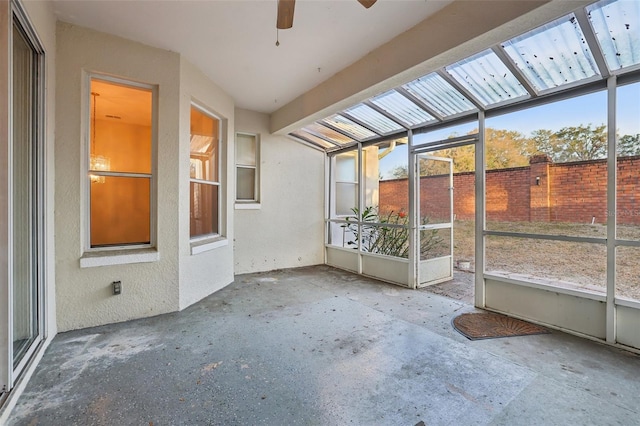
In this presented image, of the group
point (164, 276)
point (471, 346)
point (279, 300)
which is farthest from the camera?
point (279, 300)

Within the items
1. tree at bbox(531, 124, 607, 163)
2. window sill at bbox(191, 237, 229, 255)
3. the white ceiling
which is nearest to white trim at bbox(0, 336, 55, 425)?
window sill at bbox(191, 237, 229, 255)

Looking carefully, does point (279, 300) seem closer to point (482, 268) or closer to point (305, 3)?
point (482, 268)

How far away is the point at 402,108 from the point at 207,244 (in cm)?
324

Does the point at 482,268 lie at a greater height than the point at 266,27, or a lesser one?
lesser

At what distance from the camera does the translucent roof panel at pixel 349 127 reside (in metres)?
4.75

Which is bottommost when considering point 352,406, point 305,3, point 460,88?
point 352,406

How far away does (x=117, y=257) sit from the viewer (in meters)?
3.02

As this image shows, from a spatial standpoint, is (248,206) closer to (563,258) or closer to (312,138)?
(312,138)

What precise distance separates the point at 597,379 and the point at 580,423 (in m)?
0.65

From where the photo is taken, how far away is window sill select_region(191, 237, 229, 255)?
3711mm

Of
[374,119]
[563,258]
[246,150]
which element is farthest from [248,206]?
[563,258]

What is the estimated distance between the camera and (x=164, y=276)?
332cm

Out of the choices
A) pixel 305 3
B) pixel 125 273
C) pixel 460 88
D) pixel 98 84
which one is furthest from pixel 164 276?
pixel 460 88

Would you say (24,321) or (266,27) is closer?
(24,321)
